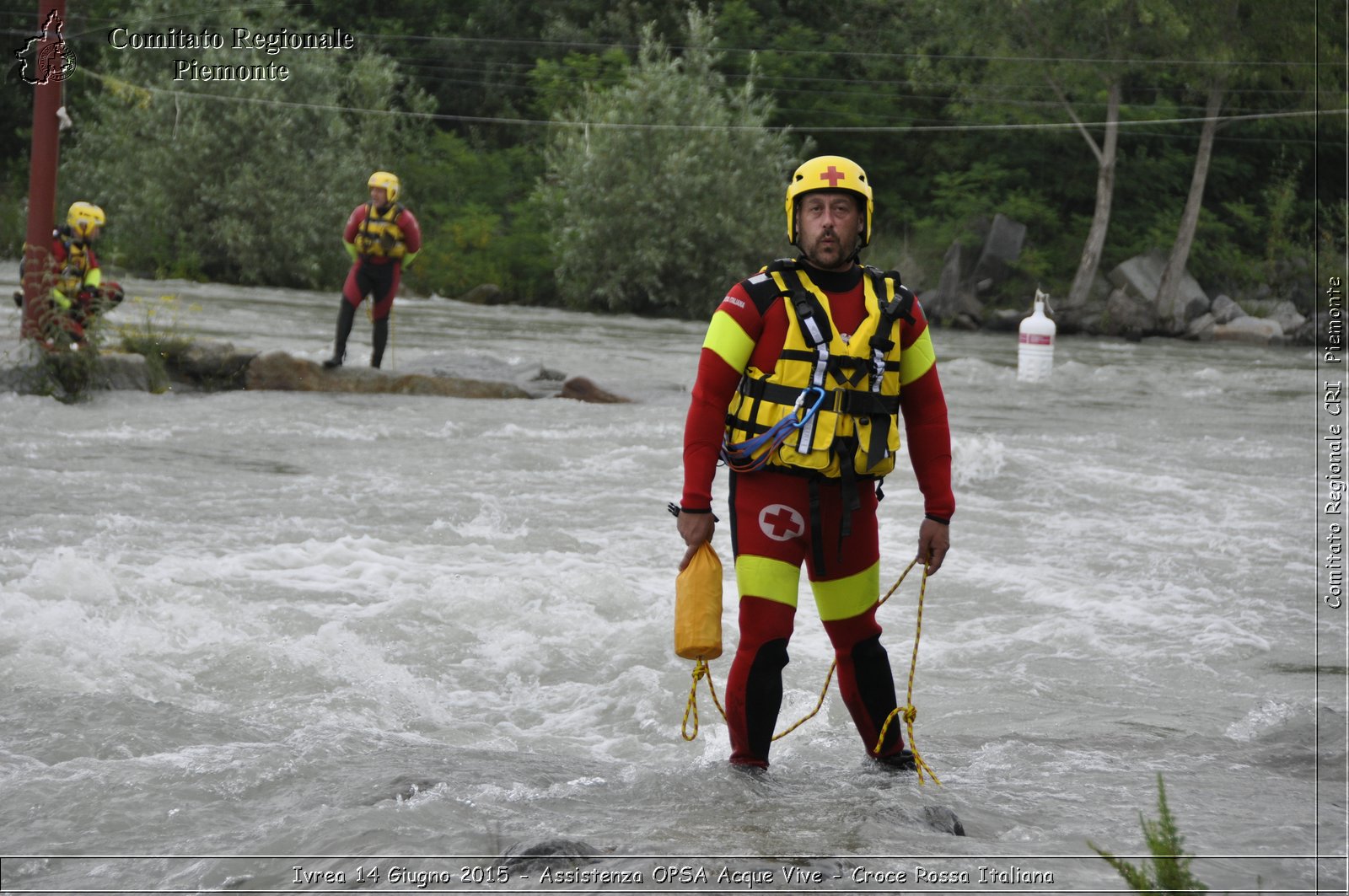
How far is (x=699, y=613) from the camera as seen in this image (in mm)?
4395

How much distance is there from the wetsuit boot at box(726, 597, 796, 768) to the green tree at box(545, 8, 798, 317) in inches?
1171

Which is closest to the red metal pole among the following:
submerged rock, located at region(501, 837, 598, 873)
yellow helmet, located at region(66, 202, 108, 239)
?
yellow helmet, located at region(66, 202, 108, 239)

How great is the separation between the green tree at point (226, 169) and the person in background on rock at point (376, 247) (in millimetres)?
19307

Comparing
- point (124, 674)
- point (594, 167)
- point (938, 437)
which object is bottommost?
point (124, 674)

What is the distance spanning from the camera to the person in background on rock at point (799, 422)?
4.45 m

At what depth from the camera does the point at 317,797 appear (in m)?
4.30

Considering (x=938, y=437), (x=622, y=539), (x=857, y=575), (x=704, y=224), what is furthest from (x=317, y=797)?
(x=704, y=224)

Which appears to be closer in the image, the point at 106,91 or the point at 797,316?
the point at 797,316

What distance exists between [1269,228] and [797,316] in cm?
4027

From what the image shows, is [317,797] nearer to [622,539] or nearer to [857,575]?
[857,575]

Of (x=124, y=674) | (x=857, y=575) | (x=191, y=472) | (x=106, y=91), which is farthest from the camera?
(x=106, y=91)

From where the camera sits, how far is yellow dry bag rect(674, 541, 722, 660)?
439 centimetres

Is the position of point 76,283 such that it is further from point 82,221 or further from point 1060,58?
point 1060,58

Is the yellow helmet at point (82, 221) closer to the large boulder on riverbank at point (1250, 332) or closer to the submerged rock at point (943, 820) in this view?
the submerged rock at point (943, 820)
